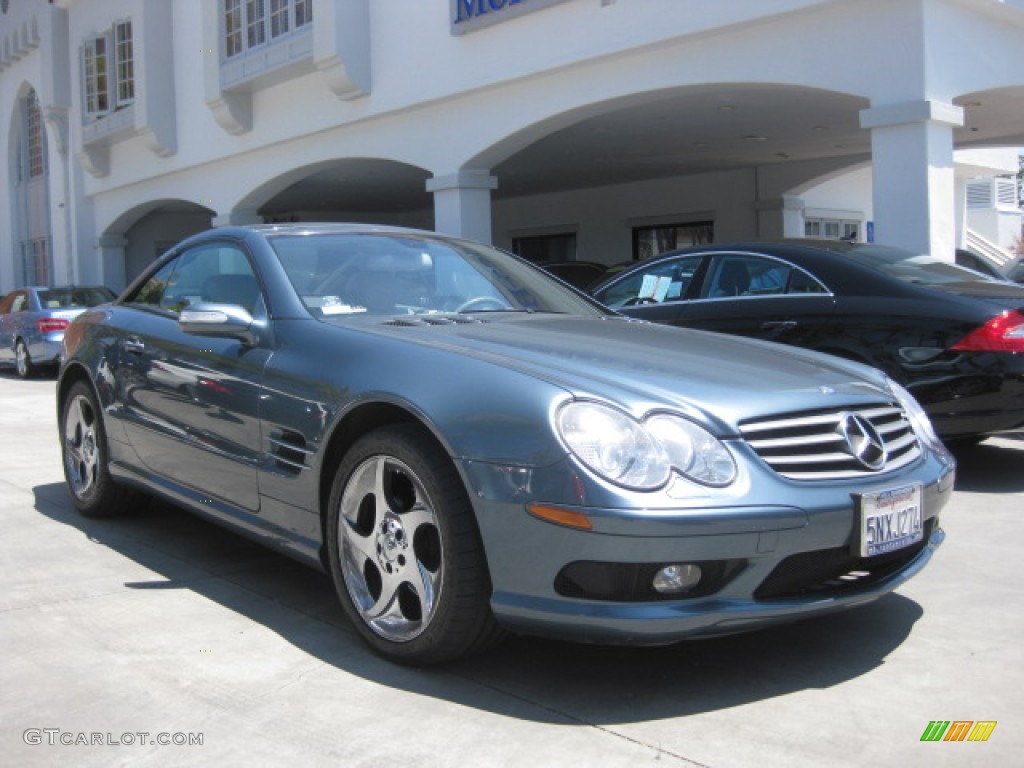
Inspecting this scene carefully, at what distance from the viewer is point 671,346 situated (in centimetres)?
383

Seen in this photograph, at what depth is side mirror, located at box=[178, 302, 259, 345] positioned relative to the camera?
13.4 ft

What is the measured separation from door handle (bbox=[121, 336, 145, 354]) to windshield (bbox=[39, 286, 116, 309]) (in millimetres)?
11908

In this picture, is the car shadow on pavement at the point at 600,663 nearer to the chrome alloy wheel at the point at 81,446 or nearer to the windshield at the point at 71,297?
the chrome alloy wheel at the point at 81,446

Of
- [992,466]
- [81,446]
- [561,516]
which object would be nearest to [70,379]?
[81,446]

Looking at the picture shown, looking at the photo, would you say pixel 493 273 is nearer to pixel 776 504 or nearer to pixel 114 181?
pixel 776 504

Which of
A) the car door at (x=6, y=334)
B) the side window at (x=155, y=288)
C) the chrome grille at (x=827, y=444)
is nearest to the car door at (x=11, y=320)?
the car door at (x=6, y=334)

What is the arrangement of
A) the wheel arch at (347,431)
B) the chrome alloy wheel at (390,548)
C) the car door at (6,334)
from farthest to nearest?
the car door at (6,334) → the wheel arch at (347,431) → the chrome alloy wheel at (390,548)

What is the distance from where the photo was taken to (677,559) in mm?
2914

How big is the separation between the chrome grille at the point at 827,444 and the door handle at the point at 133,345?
305 centimetres

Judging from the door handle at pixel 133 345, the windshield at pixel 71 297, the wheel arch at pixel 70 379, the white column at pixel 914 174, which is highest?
the white column at pixel 914 174

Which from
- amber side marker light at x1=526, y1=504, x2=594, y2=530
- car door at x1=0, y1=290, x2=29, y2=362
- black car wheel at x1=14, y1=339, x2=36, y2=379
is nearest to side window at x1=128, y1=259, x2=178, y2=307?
amber side marker light at x1=526, y1=504, x2=594, y2=530

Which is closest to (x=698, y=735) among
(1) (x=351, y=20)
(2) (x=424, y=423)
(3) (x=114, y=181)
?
(2) (x=424, y=423)

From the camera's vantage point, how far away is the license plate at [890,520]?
3.13m

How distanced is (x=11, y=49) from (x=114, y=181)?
Result: 6527 millimetres
